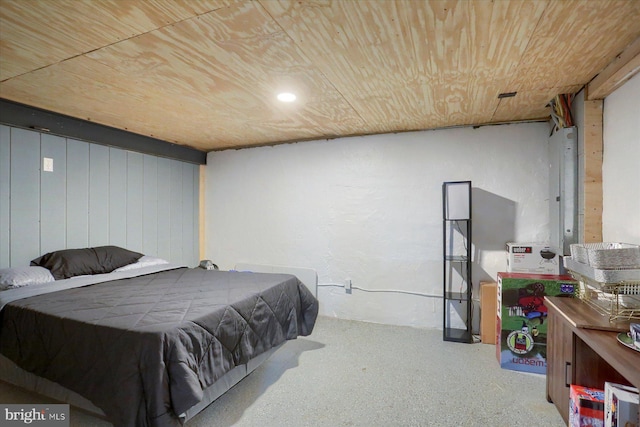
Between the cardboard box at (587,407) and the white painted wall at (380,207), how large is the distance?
162 centimetres

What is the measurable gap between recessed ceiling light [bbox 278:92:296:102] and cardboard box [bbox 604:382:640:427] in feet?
8.27

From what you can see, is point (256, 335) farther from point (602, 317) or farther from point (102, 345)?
point (602, 317)

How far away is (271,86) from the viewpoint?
7.12 ft

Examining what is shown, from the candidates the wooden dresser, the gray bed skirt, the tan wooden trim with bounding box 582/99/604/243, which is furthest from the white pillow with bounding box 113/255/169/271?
the tan wooden trim with bounding box 582/99/604/243

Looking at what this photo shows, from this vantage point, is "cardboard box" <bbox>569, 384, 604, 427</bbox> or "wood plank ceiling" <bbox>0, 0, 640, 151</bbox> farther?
"cardboard box" <bbox>569, 384, 604, 427</bbox>

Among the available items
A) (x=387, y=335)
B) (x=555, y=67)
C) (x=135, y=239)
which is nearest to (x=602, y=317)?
(x=555, y=67)

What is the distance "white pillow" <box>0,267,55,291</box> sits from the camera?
7.27 ft

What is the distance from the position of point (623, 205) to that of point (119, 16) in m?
2.94

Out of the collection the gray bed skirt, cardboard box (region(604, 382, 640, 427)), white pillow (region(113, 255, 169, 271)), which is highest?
white pillow (region(113, 255, 169, 271))

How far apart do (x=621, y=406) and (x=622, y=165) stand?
4.45 feet

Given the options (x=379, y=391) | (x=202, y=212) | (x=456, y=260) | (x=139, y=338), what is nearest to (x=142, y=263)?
(x=202, y=212)

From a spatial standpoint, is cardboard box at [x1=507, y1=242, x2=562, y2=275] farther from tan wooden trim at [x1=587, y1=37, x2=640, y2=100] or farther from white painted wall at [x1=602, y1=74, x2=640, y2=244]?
tan wooden trim at [x1=587, y1=37, x2=640, y2=100]

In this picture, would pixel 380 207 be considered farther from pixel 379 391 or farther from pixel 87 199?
pixel 87 199

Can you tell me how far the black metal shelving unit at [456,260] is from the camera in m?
2.89
